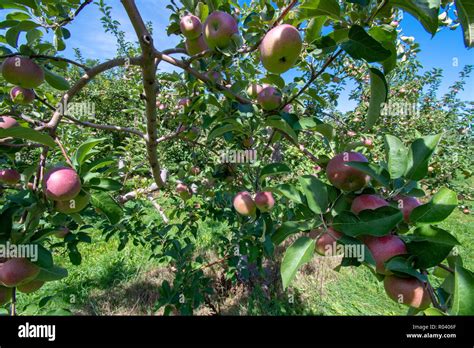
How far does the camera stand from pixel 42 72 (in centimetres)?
101

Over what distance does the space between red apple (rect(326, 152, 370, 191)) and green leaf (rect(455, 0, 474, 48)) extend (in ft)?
1.20

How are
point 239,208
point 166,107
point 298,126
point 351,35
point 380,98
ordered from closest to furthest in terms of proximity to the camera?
point 351,35, point 380,98, point 298,126, point 239,208, point 166,107

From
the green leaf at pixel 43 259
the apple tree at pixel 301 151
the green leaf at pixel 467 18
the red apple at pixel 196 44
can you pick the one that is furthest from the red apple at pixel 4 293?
the green leaf at pixel 467 18

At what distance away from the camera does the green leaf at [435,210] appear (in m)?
0.67

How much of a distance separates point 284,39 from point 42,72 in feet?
2.91

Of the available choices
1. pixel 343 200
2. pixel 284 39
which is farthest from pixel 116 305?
pixel 284 39

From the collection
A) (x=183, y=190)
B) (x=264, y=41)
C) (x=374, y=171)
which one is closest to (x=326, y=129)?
(x=374, y=171)

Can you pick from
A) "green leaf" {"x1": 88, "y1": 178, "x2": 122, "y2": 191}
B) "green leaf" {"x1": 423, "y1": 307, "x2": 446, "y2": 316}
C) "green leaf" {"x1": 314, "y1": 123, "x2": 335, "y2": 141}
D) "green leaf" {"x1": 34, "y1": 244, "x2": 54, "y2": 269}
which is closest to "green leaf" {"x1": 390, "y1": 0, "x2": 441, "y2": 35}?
"green leaf" {"x1": 314, "y1": 123, "x2": 335, "y2": 141}

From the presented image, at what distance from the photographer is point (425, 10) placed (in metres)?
0.51

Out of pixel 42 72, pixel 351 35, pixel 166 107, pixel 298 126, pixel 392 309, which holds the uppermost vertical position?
pixel 166 107

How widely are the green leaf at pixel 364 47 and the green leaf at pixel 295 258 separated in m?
0.46

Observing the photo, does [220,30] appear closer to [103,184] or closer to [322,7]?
[322,7]

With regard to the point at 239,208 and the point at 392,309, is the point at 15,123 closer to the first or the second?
the point at 239,208

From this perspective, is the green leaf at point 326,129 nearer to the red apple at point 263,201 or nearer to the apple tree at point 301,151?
the apple tree at point 301,151
